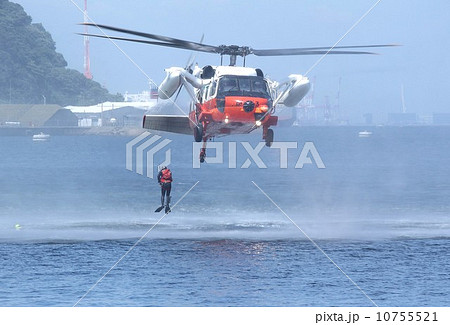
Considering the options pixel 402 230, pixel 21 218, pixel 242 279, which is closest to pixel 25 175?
pixel 21 218

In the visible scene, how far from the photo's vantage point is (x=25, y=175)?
623 ft

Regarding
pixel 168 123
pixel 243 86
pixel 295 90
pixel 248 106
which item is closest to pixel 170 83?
pixel 168 123

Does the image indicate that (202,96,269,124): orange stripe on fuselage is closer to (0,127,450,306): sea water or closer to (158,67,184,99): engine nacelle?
(158,67,184,99): engine nacelle

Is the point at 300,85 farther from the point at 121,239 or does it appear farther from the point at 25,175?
the point at 25,175

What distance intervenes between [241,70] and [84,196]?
348ft

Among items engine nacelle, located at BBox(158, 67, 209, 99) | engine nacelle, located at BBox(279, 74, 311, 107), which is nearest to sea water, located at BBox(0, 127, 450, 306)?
engine nacelle, located at BBox(158, 67, 209, 99)

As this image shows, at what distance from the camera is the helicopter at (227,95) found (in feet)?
148

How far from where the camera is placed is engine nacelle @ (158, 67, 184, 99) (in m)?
45.2

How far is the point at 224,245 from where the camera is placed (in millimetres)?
90500

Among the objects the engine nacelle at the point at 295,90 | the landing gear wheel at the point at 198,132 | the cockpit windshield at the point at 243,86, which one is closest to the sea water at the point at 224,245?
the landing gear wheel at the point at 198,132

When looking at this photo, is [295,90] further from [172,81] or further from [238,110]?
[172,81]
